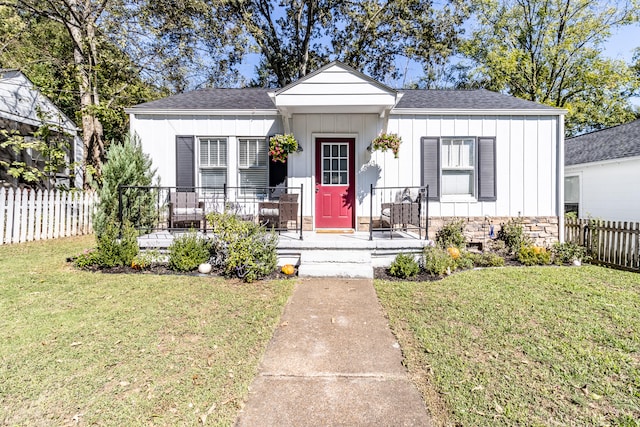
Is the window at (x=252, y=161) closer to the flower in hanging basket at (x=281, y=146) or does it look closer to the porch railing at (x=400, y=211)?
the flower in hanging basket at (x=281, y=146)

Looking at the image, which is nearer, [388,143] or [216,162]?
[388,143]

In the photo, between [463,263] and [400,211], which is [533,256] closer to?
[463,263]

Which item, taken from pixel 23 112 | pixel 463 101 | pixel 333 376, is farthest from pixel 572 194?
pixel 23 112

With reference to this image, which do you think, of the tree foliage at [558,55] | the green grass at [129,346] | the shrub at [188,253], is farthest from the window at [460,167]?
the tree foliage at [558,55]

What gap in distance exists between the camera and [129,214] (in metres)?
6.65

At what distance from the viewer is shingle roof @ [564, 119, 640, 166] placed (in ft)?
32.8

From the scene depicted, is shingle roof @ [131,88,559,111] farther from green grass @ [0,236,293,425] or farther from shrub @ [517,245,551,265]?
green grass @ [0,236,293,425]

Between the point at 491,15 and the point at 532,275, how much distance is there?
1797cm

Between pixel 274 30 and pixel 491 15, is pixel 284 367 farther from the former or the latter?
pixel 491 15

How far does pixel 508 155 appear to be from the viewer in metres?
7.57

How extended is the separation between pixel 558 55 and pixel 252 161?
717 inches

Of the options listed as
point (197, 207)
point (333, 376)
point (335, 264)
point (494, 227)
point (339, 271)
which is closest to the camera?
point (333, 376)

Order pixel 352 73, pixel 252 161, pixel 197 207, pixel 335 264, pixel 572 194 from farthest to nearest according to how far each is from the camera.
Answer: pixel 572 194, pixel 252 161, pixel 197 207, pixel 352 73, pixel 335 264

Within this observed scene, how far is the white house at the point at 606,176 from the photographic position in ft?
31.6
